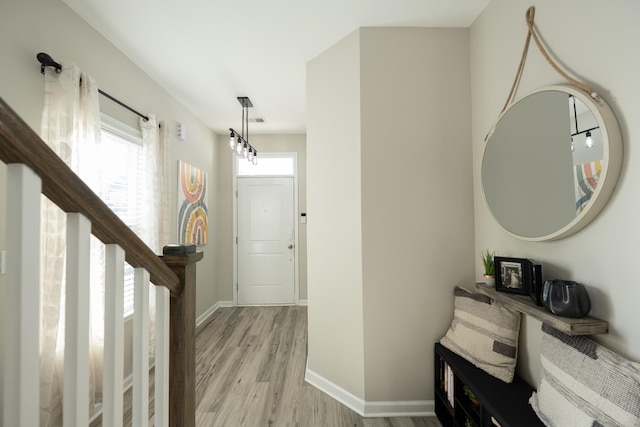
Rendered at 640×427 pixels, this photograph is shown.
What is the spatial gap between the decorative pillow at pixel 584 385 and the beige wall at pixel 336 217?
1045 mm

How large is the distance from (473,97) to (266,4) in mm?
1492

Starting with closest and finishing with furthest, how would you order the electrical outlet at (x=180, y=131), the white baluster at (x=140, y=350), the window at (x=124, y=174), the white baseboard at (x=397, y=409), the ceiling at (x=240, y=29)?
the white baluster at (x=140, y=350)
the ceiling at (x=240, y=29)
the white baseboard at (x=397, y=409)
the window at (x=124, y=174)
the electrical outlet at (x=180, y=131)

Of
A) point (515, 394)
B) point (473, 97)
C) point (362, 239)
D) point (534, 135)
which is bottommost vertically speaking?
point (515, 394)

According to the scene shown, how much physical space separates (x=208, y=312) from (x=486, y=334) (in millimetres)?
3589

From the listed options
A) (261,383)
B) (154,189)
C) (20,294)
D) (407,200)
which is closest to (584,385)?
(407,200)

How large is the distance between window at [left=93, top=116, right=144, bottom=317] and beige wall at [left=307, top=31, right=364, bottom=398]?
4.95ft

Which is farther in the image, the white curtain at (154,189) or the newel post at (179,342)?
the white curtain at (154,189)

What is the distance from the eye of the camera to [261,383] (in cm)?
243

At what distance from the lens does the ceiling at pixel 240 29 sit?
190cm

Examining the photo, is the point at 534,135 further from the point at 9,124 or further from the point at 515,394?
the point at 9,124

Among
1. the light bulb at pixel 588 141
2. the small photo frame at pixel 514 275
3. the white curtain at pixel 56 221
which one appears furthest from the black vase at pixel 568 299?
the white curtain at pixel 56 221

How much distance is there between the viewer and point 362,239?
80.0 inches

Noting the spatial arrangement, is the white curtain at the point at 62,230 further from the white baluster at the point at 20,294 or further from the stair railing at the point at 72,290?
the white baluster at the point at 20,294

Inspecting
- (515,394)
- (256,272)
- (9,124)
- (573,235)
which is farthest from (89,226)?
(256,272)
